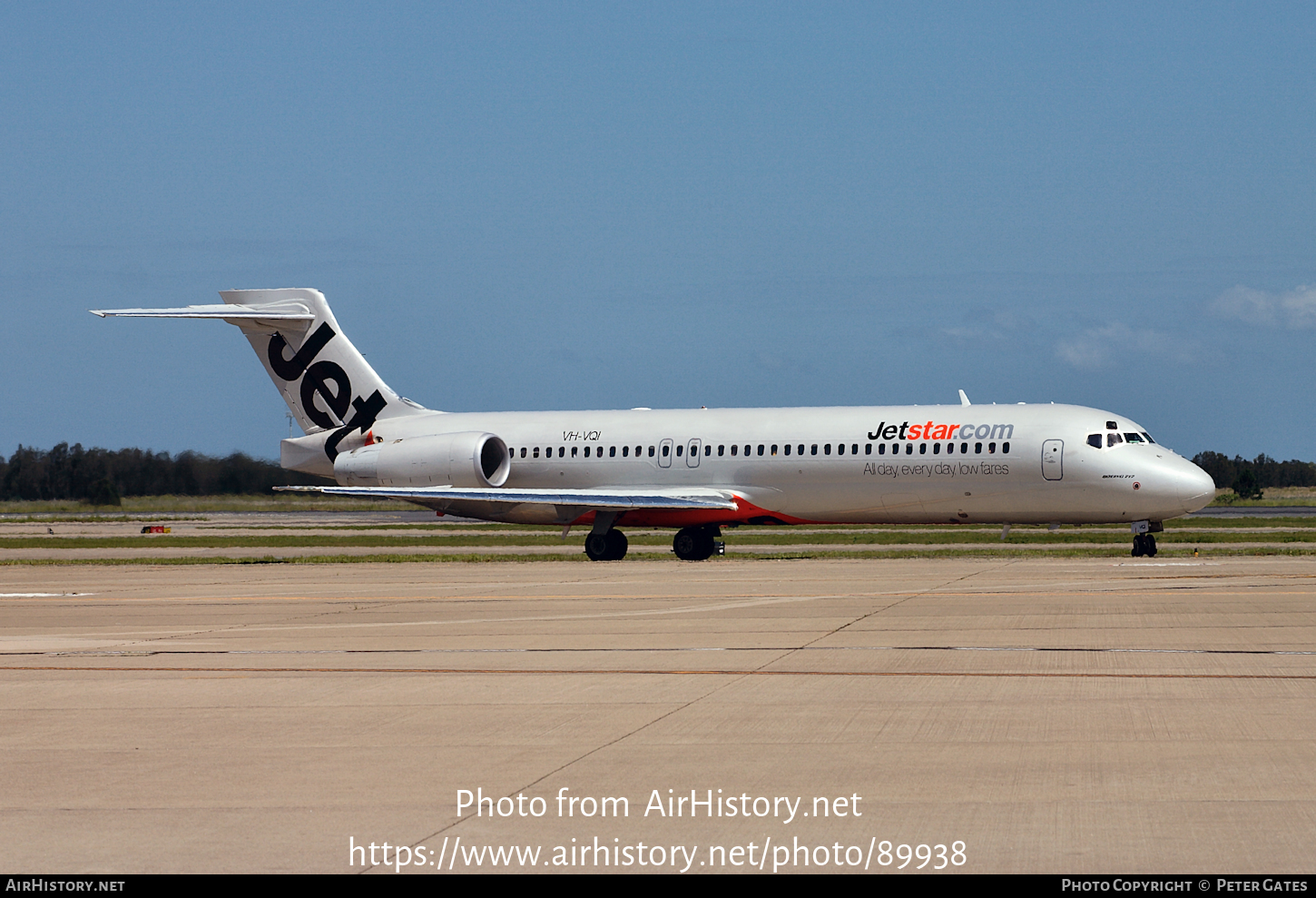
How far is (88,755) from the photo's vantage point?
9500mm

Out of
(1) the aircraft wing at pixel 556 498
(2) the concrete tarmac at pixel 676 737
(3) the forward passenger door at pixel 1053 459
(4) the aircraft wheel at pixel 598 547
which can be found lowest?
(2) the concrete tarmac at pixel 676 737

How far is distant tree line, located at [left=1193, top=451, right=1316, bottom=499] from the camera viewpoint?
316 feet

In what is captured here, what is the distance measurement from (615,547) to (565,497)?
2020 millimetres

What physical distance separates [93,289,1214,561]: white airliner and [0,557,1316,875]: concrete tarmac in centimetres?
1277

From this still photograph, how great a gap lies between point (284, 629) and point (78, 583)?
12.1 metres

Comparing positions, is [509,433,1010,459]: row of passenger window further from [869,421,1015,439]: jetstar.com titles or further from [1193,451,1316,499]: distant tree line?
[1193,451,1316,499]: distant tree line

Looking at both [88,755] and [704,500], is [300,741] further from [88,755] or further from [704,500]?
[704,500]

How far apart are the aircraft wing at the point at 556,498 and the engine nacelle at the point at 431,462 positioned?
27 cm

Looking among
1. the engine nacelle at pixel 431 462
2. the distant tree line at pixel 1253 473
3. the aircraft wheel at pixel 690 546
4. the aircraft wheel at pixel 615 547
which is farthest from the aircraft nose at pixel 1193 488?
the distant tree line at pixel 1253 473

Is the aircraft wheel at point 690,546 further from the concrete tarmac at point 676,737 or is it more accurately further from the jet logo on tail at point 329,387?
the concrete tarmac at point 676,737

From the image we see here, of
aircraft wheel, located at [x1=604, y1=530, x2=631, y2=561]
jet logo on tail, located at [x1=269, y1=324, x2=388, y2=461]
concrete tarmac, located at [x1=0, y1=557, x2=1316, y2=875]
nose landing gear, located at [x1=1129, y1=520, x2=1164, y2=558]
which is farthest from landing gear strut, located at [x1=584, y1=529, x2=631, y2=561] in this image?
concrete tarmac, located at [x1=0, y1=557, x2=1316, y2=875]

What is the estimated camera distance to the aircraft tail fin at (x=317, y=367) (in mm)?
41562
